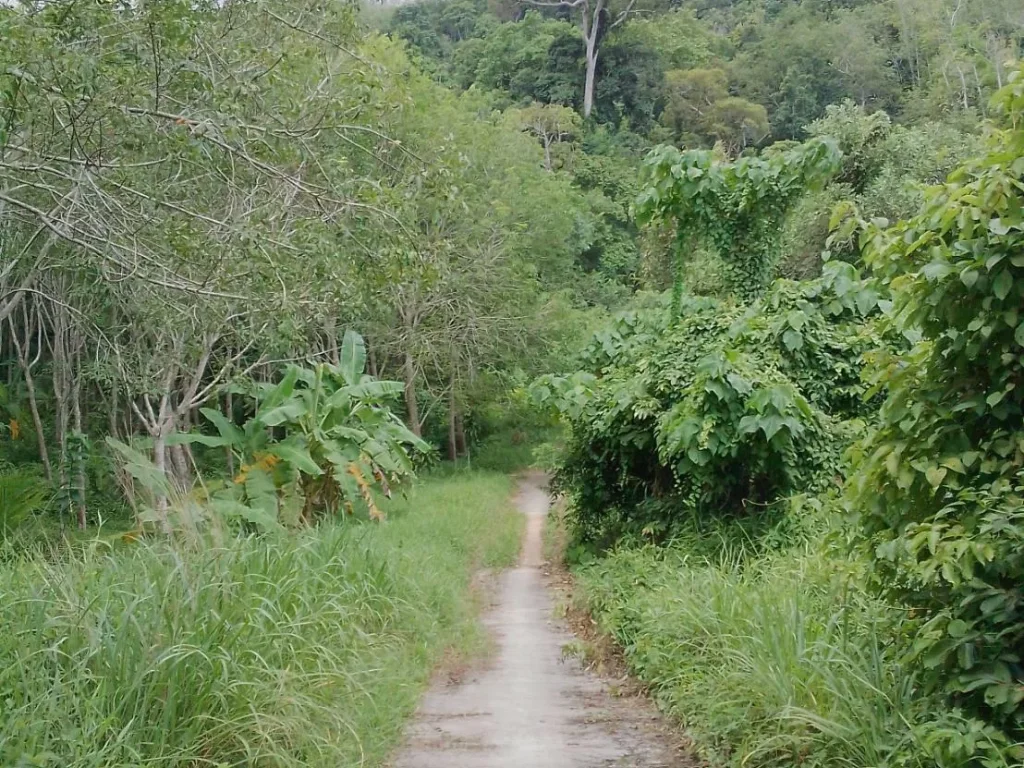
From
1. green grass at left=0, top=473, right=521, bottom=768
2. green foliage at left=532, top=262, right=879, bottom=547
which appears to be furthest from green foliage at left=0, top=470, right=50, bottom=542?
→ green foliage at left=532, top=262, right=879, bottom=547

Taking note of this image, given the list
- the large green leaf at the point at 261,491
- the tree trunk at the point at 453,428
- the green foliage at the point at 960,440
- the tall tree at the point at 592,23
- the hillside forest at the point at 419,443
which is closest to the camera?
the green foliage at the point at 960,440

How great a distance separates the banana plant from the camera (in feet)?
41.6

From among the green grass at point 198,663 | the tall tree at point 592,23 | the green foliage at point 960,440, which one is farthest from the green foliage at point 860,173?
the tall tree at point 592,23

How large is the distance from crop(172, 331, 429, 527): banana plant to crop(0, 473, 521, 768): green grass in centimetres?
466

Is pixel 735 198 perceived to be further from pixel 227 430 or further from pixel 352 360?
pixel 227 430

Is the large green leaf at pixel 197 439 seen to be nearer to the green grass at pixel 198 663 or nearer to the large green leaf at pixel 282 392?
the large green leaf at pixel 282 392

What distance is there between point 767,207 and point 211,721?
9.98 m

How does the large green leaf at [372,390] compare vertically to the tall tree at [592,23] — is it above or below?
below

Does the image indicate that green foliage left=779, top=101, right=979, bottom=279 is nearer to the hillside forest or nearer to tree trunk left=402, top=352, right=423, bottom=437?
the hillside forest

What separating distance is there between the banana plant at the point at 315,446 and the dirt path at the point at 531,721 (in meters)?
4.23

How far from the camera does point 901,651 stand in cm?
491

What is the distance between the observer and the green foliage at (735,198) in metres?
12.3

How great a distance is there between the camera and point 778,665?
5574 mm

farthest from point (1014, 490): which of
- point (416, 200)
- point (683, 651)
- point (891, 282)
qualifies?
point (416, 200)
